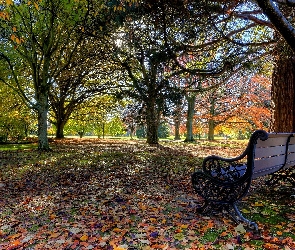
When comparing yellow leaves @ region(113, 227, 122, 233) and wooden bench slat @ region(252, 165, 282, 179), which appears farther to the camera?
wooden bench slat @ region(252, 165, 282, 179)

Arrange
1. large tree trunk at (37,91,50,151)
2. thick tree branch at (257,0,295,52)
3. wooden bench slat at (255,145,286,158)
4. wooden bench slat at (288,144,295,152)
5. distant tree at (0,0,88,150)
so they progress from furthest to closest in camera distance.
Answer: large tree trunk at (37,91,50,151) → distant tree at (0,0,88,150) → wooden bench slat at (288,144,295,152) → thick tree branch at (257,0,295,52) → wooden bench slat at (255,145,286,158)

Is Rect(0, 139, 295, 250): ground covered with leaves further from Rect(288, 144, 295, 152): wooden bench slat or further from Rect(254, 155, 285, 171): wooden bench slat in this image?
Rect(288, 144, 295, 152): wooden bench slat

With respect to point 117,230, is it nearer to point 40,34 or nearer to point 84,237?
point 84,237

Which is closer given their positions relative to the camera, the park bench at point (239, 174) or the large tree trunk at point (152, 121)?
the park bench at point (239, 174)

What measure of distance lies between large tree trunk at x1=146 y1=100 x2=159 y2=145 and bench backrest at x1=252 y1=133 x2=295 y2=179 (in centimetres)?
936

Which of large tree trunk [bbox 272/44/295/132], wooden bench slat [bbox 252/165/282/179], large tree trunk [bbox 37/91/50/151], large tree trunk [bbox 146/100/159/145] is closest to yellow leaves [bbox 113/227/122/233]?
wooden bench slat [bbox 252/165/282/179]

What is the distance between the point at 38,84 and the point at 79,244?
10552 millimetres

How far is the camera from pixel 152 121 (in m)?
15.0

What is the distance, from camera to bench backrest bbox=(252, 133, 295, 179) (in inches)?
147

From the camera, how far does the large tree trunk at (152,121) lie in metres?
14.1

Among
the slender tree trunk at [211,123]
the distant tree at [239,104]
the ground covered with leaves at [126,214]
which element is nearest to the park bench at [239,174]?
the ground covered with leaves at [126,214]

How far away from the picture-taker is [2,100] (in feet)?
59.5

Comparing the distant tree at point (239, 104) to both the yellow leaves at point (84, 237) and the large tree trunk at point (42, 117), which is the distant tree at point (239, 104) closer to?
the large tree trunk at point (42, 117)

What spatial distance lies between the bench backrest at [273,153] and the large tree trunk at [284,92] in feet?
9.75
